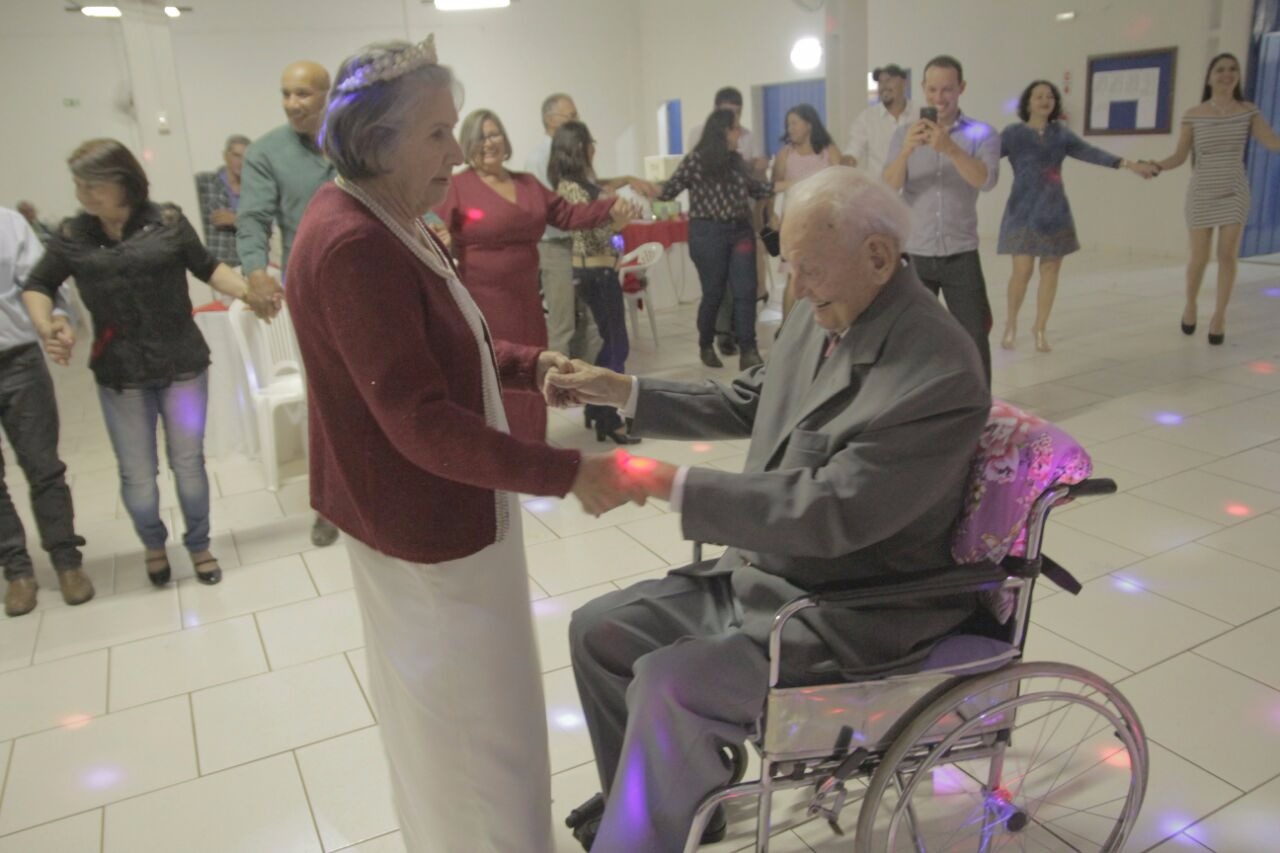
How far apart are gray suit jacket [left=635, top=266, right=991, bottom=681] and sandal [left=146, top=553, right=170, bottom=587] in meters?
2.30

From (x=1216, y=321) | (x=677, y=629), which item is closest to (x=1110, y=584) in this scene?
(x=677, y=629)

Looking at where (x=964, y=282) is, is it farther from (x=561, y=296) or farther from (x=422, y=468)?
(x=422, y=468)

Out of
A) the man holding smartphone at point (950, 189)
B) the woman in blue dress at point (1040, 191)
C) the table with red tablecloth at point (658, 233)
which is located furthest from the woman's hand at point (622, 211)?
the table with red tablecloth at point (658, 233)

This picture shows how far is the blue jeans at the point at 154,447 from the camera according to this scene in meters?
3.07

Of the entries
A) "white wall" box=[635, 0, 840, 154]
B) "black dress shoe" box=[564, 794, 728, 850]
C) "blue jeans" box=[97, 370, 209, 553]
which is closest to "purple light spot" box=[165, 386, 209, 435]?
"blue jeans" box=[97, 370, 209, 553]

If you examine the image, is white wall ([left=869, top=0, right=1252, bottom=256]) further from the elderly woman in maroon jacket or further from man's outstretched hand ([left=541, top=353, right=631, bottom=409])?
the elderly woman in maroon jacket

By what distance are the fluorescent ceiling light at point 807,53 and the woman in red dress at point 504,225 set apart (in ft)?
20.3

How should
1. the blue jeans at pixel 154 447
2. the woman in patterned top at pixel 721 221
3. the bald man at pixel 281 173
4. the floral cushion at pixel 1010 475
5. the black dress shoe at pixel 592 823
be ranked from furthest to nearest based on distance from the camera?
the woman in patterned top at pixel 721 221
the bald man at pixel 281 173
the blue jeans at pixel 154 447
the black dress shoe at pixel 592 823
the floral cushion at pixel 1010 475

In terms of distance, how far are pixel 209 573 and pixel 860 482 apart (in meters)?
2.55

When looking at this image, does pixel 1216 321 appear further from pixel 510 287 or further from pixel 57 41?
pixel 57 41

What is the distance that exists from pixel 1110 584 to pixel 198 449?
286 cm

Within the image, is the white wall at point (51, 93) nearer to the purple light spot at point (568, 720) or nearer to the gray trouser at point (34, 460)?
the gray trouser at point (34, 460)

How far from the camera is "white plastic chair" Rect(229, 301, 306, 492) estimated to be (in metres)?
4.08

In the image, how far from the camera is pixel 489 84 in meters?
9.88
